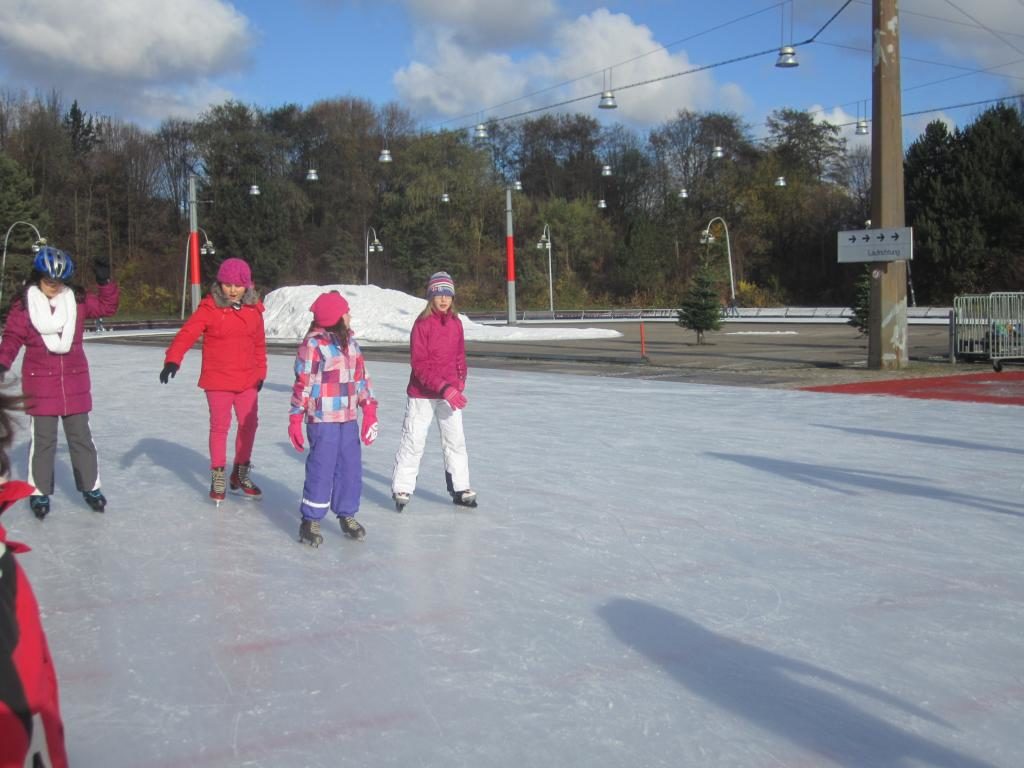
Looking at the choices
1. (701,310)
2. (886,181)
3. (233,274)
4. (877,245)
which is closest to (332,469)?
(233,274)

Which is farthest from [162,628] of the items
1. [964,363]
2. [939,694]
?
[964,363]

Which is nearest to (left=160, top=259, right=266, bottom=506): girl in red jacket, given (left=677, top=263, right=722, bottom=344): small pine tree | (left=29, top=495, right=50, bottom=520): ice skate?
(left=29, top=495, right=50, bottom=520): ice skate

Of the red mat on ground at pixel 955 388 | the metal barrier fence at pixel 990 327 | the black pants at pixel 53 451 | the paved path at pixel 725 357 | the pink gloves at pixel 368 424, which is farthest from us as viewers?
the metal barrier fence at pixel 990 327

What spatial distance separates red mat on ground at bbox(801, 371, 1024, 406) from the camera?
14167 mm

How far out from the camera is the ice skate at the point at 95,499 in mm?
7129

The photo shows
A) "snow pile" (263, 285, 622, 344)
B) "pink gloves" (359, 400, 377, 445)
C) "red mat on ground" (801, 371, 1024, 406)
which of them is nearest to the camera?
"pink gloves" (359, 400, 377, 445)

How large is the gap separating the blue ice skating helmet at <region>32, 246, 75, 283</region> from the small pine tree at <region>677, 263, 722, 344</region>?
23312mm

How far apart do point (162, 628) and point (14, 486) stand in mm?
2784

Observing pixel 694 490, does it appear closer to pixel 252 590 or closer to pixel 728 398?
pixel 252 590

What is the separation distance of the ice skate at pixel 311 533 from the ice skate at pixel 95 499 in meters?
1.76

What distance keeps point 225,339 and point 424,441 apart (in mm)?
1495

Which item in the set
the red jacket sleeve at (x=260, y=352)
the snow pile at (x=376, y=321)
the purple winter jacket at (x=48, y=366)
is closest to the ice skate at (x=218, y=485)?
the red jacket sleeve at (x=260, y=352)

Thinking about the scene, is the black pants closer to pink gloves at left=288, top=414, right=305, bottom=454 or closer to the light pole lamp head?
pink gloves at left=288, top=414, right=305, bottom=454

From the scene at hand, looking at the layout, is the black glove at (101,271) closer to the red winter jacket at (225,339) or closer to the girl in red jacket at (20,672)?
the red winter jacket at (225,339)
